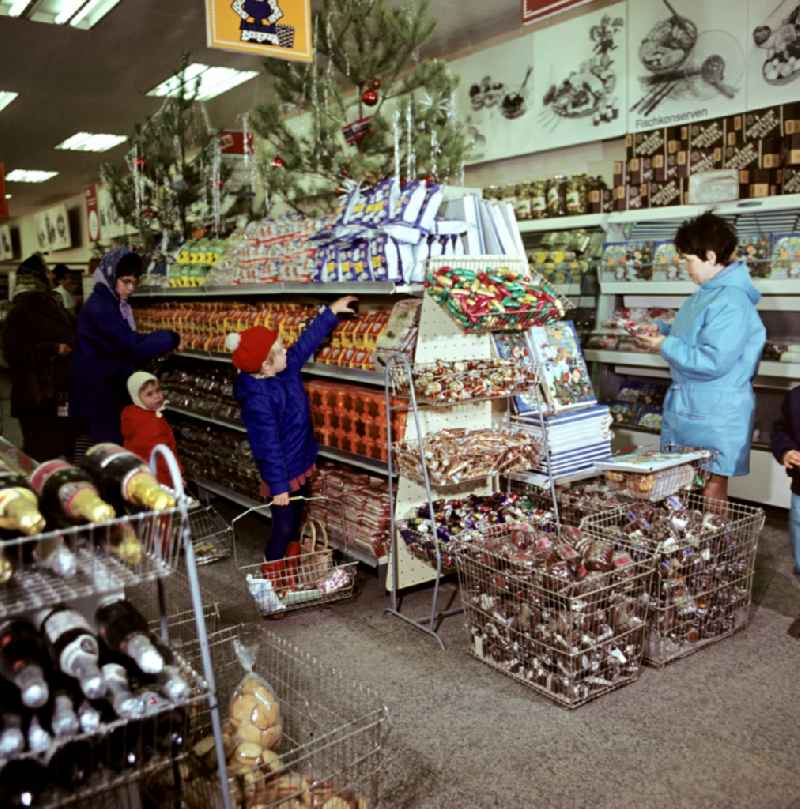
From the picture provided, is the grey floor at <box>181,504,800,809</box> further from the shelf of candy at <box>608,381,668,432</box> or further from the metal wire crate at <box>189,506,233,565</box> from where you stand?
the shelf of candy at <box>608,381,668,432</box>

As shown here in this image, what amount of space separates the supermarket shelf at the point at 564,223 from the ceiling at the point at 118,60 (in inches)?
85.6

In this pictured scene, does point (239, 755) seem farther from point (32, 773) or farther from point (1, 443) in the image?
point (1, 443)

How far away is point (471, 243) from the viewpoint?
4.47m

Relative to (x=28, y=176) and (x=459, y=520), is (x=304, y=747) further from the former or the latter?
(x=28, y=176)

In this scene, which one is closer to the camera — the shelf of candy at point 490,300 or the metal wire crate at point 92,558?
the metal wire crate at point 92,558

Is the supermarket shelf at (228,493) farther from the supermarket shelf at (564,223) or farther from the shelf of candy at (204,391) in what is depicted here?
the supermarket shelf at (564,223)

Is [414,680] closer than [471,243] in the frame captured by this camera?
→ Yes

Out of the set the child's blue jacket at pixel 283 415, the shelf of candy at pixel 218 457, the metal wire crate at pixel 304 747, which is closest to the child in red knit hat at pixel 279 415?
the child's blue jacket at pixel 283 415

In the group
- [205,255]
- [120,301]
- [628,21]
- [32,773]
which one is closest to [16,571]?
[32,773]

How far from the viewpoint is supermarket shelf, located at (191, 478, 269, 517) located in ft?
18.7

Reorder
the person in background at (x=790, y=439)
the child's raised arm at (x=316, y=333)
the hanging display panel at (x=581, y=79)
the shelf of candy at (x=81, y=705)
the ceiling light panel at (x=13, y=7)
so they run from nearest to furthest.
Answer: the shelf of candy at (x=81, y=705) < the person in background at (x=790, y=439) < the child's raised arm at (x=316, y=333) < the hanging display panel at (x=581, y=79) < the ceiling light panel at (x=13, y=7)

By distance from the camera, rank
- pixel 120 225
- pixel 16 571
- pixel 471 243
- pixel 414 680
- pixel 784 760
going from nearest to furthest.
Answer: pixel 16 571, pixel 784 760, pixel 414 680, pixel 471 243, pixel 120 225

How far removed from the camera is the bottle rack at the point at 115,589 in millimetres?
1756

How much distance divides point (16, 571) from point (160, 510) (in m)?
0.33
